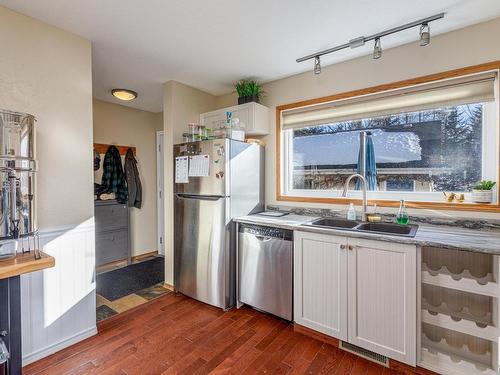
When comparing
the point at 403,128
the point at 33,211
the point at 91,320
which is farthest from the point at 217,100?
the point at 91,320

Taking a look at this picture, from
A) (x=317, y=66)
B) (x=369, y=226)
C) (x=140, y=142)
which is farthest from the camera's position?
(x=140, y=142)

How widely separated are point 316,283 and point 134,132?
3471 millimetres

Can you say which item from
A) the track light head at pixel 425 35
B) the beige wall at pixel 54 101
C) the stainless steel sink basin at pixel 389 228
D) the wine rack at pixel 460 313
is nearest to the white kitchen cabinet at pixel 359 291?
the wine rack at pixel 460 313

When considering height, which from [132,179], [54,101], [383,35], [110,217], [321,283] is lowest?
[321,283]

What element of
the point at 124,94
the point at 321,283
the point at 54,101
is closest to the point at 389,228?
the point at 321,283

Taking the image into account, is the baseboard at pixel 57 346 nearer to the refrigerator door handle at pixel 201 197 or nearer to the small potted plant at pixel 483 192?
the refrigerator door handle at pixel 201 197

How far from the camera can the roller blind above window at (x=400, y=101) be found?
188 centimetres

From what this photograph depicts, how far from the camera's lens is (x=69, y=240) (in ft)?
6.36

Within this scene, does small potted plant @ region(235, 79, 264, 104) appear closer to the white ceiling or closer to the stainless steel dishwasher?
the white ceiling

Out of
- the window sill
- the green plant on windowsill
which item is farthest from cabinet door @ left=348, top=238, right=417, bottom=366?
the green plant on windowsill

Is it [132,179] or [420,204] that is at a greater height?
[132,179]

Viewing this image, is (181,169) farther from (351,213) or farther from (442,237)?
(442,237)

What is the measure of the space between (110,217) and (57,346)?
1.93 meters

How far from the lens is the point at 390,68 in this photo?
2186 millimetres
